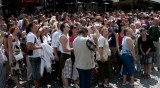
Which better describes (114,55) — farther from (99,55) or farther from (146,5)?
(146,5)

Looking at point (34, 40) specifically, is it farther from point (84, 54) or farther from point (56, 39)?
point (84, 54)

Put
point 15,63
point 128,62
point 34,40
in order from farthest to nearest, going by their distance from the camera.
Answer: point 128,62, point 15,63, point 34,40


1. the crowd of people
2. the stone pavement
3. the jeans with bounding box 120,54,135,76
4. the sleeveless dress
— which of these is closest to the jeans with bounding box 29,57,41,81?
the crowd of people

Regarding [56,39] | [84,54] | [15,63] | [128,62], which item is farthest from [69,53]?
[128,62]

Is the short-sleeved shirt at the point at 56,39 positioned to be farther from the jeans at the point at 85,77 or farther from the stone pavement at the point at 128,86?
the stone pavement at the point at 128,86

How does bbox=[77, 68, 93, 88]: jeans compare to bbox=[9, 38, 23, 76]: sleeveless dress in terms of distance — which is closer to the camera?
bbox=[77, 68, 93, 88]: jeans

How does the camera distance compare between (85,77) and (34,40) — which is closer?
(85,77)

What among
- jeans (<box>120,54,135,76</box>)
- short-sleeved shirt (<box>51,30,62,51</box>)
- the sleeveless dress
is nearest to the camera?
the sleeveless dress

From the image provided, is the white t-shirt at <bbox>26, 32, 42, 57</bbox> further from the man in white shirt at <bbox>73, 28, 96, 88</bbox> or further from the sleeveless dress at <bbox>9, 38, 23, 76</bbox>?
the man in white shirt at <bbox>73, 28, 96, 88</bbox>

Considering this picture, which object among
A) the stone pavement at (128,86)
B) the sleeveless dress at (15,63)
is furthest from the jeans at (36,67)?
the stone pavement at (128,86)

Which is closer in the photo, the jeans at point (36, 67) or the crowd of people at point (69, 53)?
the crowd of people at point (69, 53)

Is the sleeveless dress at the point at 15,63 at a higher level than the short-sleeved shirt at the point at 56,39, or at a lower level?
lower

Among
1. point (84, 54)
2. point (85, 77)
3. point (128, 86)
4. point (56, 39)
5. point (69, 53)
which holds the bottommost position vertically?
point (128, 86)

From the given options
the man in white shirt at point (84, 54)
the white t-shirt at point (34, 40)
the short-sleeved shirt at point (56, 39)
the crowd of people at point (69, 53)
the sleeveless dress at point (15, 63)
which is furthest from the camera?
the short-sleeved shirt at point (56, 39)
